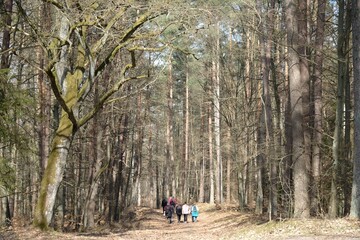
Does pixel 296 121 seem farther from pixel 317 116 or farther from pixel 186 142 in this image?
pixel 186 142

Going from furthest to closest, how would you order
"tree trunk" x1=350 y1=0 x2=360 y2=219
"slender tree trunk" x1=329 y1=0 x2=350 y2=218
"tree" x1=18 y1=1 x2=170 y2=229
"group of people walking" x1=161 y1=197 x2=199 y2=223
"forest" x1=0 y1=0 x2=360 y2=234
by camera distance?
"group of people walking" x1=161 y1=197 x2=199 y2=223 < "slender tree trunk" x1=329 y1=0 x2=350 y2=218 < "tree" x1=18 y1=1 x2=170 y2=229 < "forest" x1=0 y1=0 x2=360 y2=234 < "tree trunk" x1=350 y1=0 x2=360 y2=219

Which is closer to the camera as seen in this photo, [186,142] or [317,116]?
[317,116]

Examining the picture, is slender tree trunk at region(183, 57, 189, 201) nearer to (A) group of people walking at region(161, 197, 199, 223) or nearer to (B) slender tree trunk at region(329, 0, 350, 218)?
(A) group of people walking at region(161, 197, 199, 223)

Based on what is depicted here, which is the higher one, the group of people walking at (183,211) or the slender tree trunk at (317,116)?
the slender tree trunk at (317,116)

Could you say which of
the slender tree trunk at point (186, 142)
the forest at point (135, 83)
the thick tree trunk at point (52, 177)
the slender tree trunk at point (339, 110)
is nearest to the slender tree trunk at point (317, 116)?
the forest at point (135, 83)

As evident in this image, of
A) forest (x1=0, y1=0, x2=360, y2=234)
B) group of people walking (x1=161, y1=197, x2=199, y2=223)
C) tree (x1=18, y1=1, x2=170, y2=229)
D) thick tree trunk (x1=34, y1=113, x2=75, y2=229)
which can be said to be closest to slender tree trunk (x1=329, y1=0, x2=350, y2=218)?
forest (x1=0, y1=0, x2=360, y2=234)

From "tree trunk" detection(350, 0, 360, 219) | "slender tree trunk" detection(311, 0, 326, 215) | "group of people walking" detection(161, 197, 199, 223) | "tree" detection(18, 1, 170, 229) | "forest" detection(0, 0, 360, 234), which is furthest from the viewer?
"group of people walking" detection(161, 197, 199, 223)

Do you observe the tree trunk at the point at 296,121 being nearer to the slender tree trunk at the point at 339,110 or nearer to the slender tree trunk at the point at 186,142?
the slender tree trunk at the point at 339,110

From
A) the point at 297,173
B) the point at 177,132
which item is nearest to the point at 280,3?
the point at 297,173

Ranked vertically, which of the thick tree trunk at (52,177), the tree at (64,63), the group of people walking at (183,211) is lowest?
the group of people walking at (183,211)

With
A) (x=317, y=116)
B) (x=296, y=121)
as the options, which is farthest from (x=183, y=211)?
(x=296, y=121)

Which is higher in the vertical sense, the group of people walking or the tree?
the tree

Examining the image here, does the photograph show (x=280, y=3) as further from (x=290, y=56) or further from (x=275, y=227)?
(x=275, y=227)

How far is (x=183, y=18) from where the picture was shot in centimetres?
1274
